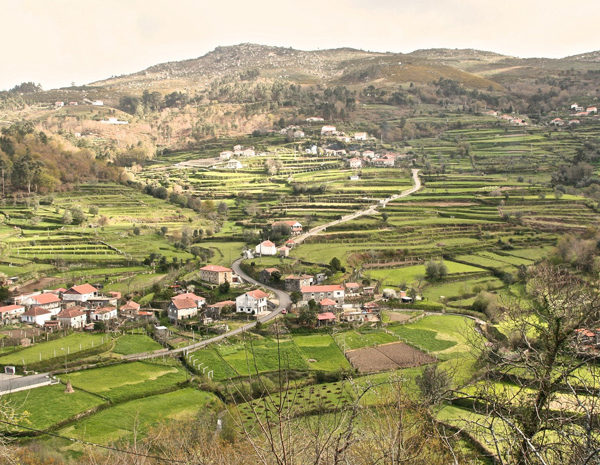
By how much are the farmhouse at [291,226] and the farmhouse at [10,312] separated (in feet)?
66.0

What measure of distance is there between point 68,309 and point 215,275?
8.97 m

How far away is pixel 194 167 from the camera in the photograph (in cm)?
7425

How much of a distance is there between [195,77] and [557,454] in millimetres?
183363

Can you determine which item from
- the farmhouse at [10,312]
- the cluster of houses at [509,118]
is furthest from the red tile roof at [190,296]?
the cluster of houses at [509,118]

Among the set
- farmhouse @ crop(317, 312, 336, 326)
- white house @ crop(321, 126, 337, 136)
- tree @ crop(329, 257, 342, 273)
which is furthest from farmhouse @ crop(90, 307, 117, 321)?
white house @ crop(321, 126, 337, 136)

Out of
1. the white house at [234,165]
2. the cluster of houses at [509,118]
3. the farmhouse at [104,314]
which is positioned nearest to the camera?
the farmhouse at [104,314]

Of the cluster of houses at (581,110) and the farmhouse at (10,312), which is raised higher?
the cluster of houses at (581,110)

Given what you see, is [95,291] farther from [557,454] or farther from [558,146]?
[558,146]

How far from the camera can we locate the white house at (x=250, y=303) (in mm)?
A: 30406

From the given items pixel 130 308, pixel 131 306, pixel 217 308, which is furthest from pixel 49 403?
pixel 217 308

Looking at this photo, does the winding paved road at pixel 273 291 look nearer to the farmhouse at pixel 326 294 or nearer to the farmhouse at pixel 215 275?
the farmhouse at pixel 326 294

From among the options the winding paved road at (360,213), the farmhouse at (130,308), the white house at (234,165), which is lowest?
the farmhouse at (130,308)

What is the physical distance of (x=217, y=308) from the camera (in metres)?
30.4

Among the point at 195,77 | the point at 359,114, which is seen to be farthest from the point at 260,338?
the point at 195,77
